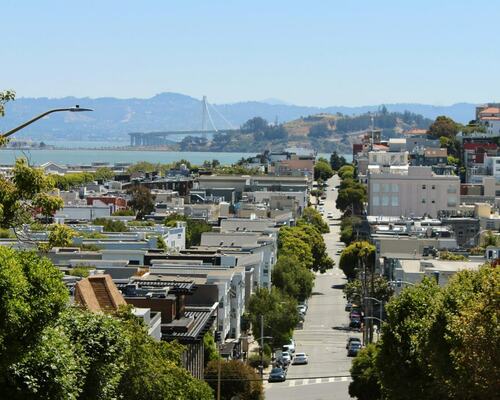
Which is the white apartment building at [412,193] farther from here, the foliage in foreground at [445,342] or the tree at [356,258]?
the foliage in foreground at [445,342]

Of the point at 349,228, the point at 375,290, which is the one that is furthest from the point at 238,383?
the point at 349,228

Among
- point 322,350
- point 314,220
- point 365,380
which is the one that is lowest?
point 322,350

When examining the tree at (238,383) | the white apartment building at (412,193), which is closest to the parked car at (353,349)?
the tree at (238,383)

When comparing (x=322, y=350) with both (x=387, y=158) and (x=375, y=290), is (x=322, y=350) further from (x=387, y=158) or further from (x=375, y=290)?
(x=387, y=158)

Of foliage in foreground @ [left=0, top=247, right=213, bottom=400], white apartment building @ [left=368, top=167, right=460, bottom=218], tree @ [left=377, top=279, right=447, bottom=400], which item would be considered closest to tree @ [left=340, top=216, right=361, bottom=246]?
Answer: white apartment building @ [left=368, top=167, right=460, bottom=218]

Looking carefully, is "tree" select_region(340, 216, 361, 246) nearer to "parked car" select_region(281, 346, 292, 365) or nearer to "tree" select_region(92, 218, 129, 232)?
"tree" select_region(92, 218, 129, 232)

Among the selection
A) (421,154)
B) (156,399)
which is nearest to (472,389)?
(156,399)
